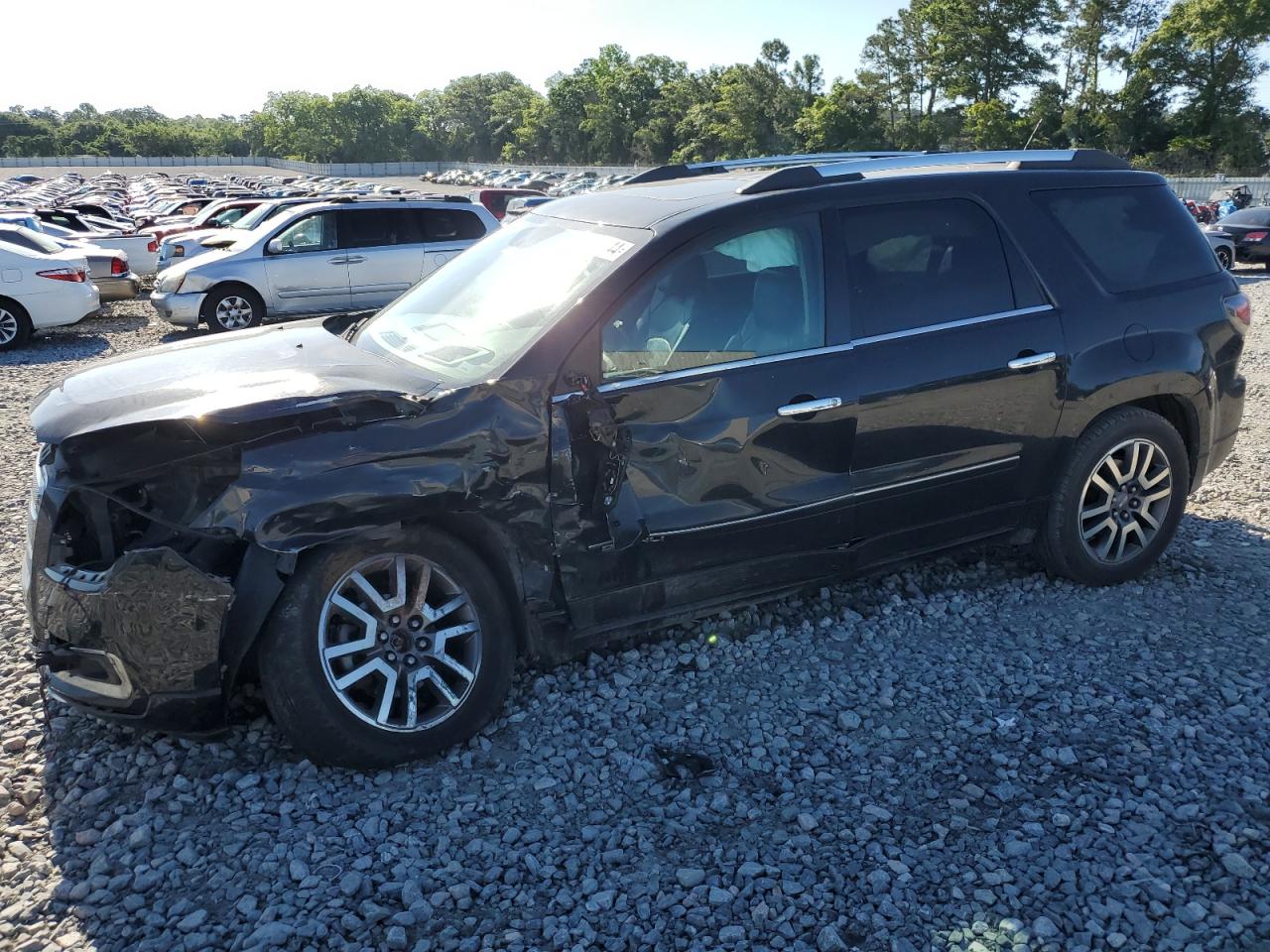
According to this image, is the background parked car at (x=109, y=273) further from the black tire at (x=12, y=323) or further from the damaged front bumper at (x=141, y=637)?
the damaged front bumper at (x=141, y=637)

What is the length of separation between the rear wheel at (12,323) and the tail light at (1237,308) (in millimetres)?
13719

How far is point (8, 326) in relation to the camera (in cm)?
1283

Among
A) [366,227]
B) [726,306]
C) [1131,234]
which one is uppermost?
[1131,234]

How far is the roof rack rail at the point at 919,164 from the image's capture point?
399 centimetres

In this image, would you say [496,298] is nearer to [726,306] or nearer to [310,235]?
[726,306]

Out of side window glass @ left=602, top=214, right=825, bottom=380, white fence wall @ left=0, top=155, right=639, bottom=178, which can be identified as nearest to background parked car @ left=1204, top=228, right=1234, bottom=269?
side window glass @ left=602, top=214, right=825, bottom=380

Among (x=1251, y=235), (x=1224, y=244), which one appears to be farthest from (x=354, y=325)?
(x=1251, y=235)

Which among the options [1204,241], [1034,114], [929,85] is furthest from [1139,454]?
[929,85]

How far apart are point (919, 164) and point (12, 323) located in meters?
12.7

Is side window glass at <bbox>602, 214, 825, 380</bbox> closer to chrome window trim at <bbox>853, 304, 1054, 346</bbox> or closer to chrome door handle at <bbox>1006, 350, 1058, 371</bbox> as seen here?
chrome window trim at <bbox>853, 304, 1054, 346</bbox>

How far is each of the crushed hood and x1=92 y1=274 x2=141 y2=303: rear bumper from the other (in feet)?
46.0

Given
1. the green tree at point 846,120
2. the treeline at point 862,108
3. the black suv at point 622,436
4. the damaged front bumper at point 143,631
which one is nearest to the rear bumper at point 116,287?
the black suv at point 622,436

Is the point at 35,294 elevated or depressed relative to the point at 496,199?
depressed

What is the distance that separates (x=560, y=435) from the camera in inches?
134
